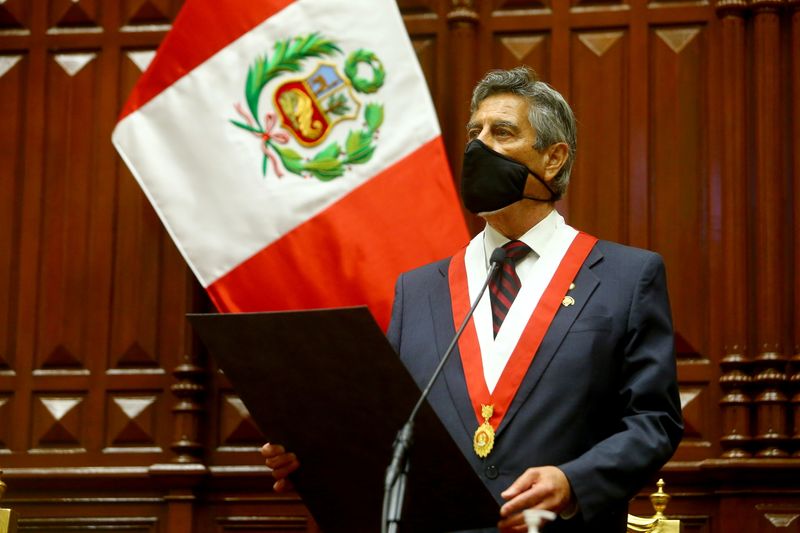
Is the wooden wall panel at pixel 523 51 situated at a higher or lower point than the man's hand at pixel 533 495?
higher

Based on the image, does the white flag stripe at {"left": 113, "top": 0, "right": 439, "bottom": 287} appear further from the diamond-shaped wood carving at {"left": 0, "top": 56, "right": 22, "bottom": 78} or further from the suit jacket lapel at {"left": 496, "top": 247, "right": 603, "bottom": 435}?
the suit jacket lapel at {"left": 496, "top": 247, "right": 603, "bottom": 435}

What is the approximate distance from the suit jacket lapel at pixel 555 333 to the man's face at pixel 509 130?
1.01 ft

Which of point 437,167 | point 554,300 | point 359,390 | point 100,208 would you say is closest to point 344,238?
point 437,167

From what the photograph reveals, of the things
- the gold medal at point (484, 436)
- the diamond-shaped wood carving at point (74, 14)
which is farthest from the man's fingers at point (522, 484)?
the diamond-shaped wood carving at point (74, 14)

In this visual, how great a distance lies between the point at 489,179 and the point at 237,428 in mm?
2317

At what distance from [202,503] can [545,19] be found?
2273mm

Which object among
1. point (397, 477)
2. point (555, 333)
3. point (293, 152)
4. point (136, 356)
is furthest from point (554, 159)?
point (136, 356)

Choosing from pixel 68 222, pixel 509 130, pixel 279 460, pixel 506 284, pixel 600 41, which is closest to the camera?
pixel 279 460

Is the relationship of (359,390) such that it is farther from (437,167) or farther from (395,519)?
(437,167)

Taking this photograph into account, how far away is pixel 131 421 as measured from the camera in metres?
4.98

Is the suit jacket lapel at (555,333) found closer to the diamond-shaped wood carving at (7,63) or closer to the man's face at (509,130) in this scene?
the man's face at (509,130)

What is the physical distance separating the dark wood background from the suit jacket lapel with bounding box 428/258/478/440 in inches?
73.4

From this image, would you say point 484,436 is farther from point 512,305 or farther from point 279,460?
point 279,460

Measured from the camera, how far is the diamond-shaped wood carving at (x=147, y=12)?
205 inches
